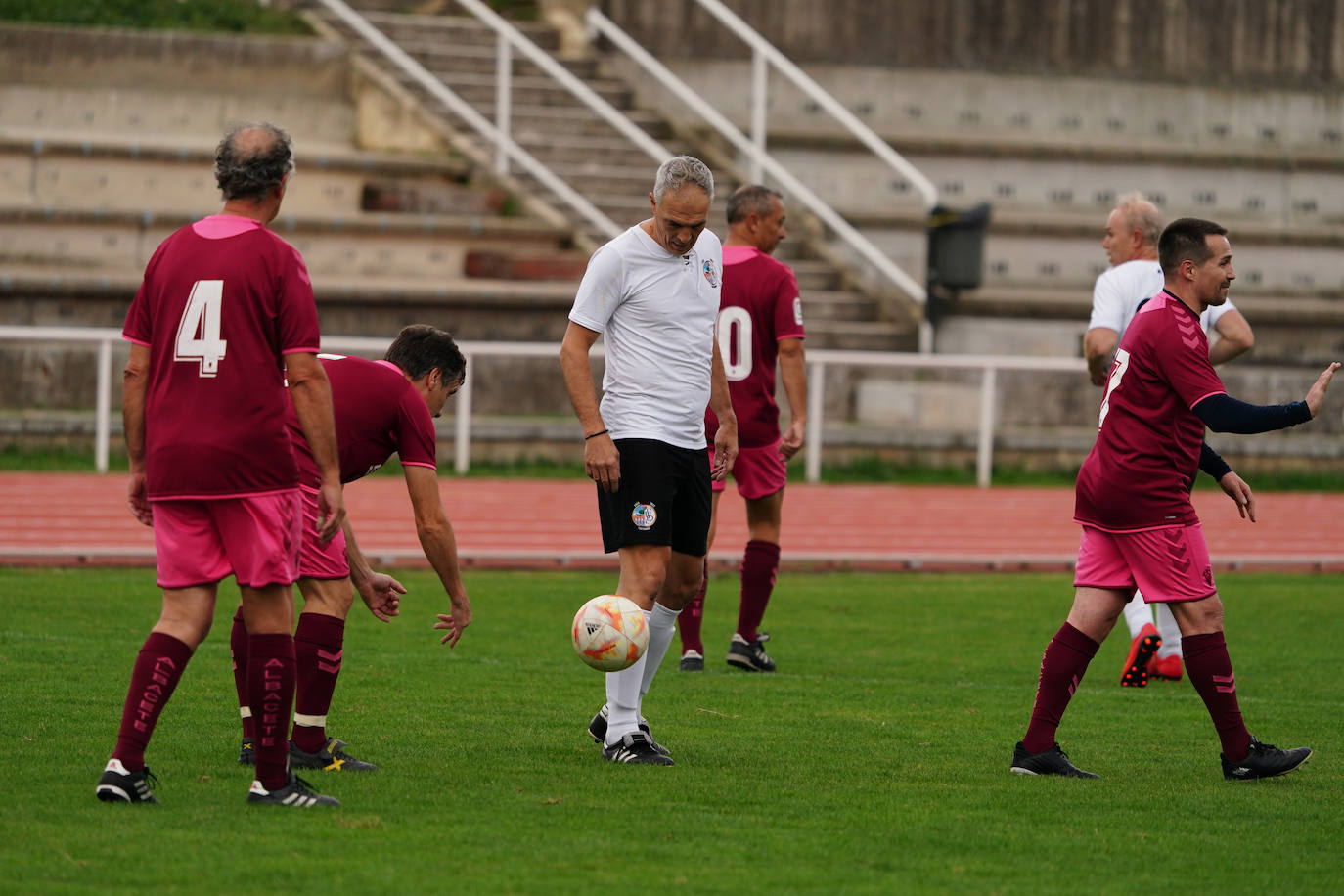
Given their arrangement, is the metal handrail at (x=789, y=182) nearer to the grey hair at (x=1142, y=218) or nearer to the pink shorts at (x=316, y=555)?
the grey hair at (x=1142, y=218)

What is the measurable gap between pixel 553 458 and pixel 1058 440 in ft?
16.5

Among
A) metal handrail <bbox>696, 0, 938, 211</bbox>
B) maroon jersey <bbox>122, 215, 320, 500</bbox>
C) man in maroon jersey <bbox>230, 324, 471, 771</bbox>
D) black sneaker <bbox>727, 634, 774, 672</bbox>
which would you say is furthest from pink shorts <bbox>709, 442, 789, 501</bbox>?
metal handrail <bbox>696, 0, 938, 211</bbox>

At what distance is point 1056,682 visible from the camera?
661 centimetres

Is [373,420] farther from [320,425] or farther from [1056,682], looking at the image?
[1056,682]

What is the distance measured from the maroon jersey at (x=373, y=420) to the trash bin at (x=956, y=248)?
1383cm

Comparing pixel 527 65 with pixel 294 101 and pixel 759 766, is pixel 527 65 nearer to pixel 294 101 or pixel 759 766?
pixel 294 101

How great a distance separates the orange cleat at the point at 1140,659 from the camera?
27.9 ft

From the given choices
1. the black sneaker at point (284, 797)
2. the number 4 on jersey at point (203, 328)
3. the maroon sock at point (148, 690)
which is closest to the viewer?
the number 4 on jersey at point (203, 328)

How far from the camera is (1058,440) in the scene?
726 inches

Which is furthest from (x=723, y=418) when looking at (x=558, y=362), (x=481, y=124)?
(x=481, y=124)

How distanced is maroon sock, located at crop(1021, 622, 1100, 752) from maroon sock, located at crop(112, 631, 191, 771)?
9.73 ft

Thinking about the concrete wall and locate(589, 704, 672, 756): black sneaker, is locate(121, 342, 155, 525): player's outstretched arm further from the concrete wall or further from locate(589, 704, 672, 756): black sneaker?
the concrete wall

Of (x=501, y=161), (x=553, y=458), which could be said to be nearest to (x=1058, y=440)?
(x=553, y=458)

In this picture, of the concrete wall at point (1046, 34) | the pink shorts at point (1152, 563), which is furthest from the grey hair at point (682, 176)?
the concrete wall at point (1046, 34)
